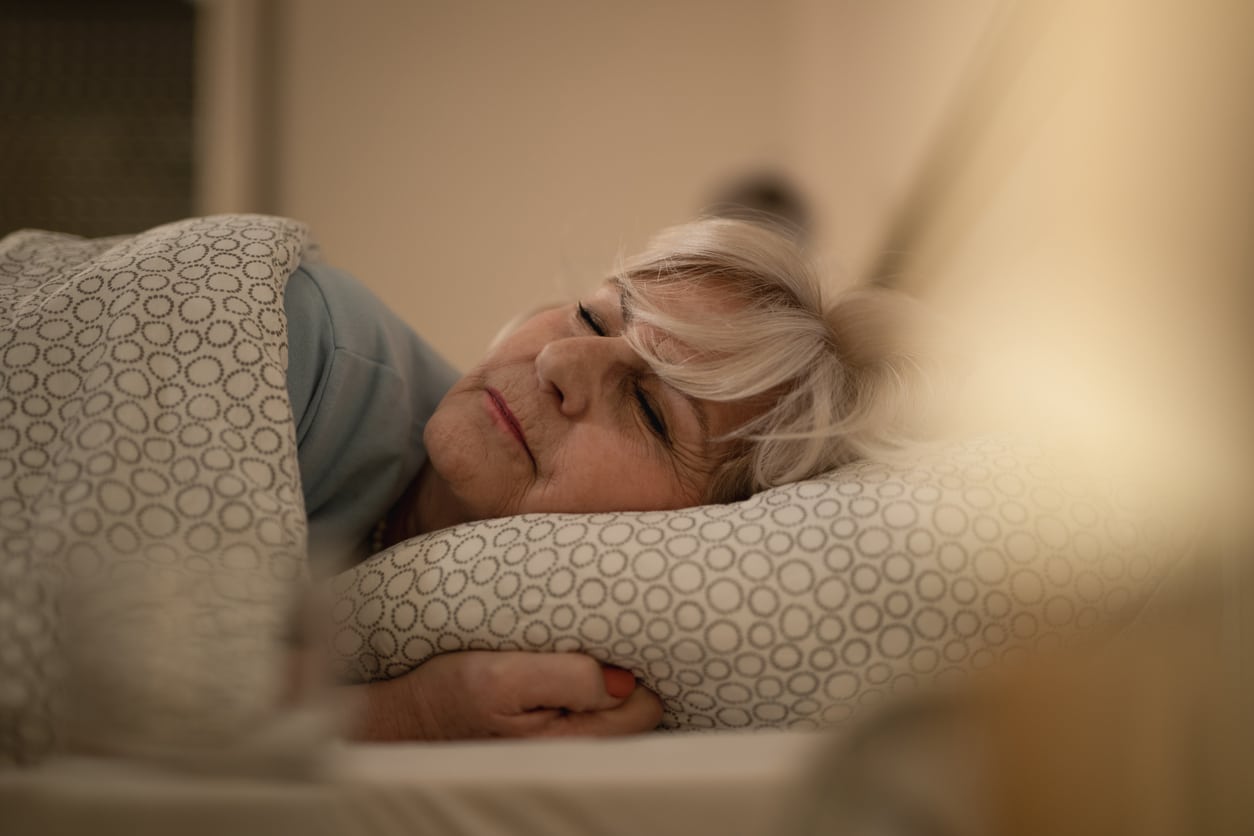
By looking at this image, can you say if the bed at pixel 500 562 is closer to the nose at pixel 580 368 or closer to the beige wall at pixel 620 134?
the nose at pixel 580 368

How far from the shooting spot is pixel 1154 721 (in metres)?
0.44

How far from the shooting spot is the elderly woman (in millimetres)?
818

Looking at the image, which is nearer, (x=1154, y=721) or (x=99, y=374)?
(x=1154, y=721)

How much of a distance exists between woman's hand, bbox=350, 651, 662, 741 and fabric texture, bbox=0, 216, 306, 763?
0.13m

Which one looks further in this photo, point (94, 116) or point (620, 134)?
point (620, 134)

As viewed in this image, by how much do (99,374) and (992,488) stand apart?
63 centimetres

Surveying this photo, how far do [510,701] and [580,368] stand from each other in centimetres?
30

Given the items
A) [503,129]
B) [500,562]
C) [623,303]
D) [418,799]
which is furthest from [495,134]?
[418,799]

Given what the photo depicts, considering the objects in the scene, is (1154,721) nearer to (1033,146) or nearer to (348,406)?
(348,406)

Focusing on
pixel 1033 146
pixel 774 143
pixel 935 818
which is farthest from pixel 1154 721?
pixel 774 143

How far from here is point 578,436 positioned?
0.81m

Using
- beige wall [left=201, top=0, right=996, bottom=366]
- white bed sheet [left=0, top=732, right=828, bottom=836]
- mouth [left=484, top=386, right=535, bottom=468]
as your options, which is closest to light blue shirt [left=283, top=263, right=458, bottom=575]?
mouth [left=484, top=386, right=535, bottom=468]

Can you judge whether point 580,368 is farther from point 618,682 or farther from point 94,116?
point 94,116

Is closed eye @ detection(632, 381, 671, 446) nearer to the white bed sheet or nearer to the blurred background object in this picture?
the white bed sheet
